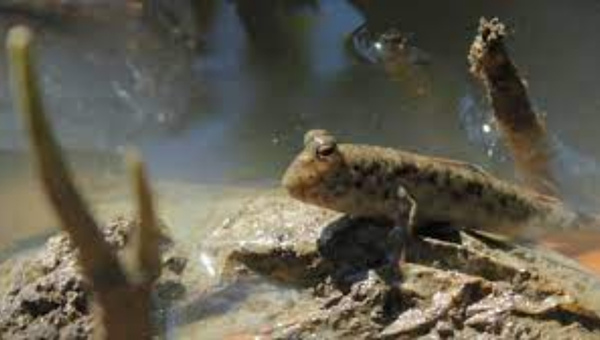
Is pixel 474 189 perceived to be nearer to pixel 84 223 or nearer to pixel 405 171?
pixel 405 171

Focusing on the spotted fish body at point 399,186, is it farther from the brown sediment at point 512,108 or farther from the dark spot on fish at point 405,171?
the brown sediment at point 512,108

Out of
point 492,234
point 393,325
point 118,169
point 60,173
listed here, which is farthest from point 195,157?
point 60,173

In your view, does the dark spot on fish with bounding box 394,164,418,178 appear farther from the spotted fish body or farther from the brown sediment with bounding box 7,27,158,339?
the brown sediment with bounding box 7,27,158,339

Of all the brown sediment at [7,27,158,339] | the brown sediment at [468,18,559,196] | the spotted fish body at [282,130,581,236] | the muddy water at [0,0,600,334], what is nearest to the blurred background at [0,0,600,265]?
the muddy water at [0,0,600,334]

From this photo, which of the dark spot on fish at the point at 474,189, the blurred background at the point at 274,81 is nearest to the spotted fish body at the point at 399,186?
the dark spot on fish at the point at 474,189

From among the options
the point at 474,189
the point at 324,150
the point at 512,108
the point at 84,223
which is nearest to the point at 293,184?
the point at 324,150

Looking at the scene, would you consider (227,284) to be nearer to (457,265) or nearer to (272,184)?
(457,265)
